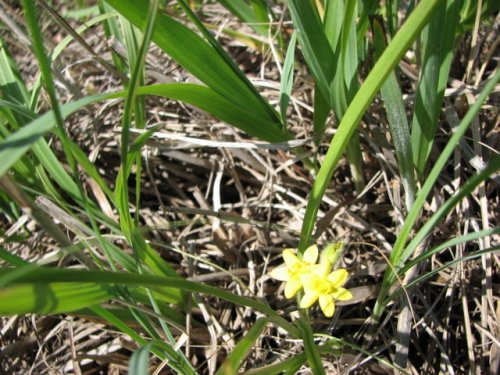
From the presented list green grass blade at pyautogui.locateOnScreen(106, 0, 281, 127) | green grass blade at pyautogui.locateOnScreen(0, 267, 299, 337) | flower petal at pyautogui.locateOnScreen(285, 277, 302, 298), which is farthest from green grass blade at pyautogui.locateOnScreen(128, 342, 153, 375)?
green grass blade at pyautogui.locateOnScreen(106, 0, 281, 127)

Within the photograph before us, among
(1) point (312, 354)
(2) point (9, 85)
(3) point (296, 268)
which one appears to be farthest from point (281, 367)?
(2) point (9, 85)

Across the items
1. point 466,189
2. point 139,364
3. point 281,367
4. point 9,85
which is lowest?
point 281,367

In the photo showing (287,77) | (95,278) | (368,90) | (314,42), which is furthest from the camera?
(287,77)

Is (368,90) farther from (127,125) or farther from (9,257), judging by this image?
(9,257)

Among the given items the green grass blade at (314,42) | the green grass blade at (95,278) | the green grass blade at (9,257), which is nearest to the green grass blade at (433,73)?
the green grass blade at (314,42)

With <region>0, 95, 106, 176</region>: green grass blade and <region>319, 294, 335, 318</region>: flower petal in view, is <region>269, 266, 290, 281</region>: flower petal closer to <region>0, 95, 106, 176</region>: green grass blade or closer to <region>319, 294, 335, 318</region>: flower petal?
<region>319, 294, 335, 318</region>: flower petal
